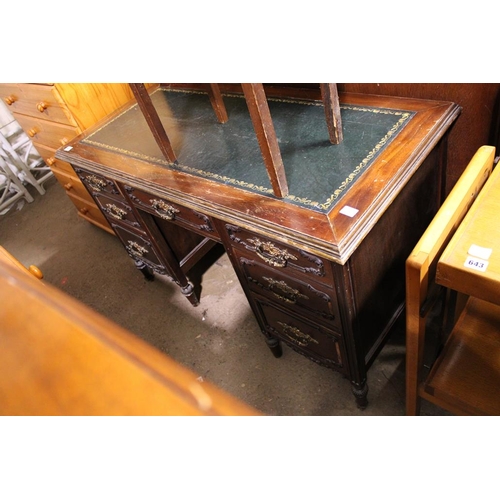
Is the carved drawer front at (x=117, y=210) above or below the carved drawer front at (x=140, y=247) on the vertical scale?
above

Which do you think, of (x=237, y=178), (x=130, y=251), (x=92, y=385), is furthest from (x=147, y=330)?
(x=92, y=385)

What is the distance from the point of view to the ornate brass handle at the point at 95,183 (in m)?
→ 1.52

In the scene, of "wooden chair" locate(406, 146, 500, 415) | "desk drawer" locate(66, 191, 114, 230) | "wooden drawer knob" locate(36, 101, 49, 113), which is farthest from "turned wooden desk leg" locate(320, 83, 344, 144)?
"desk drawer" locate(66, 191, 114, 230)

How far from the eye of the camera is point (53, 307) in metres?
0.32

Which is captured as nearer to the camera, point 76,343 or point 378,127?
point 76,343

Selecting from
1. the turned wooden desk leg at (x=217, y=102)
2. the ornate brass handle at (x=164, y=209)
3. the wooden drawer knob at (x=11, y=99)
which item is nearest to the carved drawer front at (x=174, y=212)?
the ornate brass handle at (x=164, y=209)

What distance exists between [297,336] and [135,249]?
3.12 feet

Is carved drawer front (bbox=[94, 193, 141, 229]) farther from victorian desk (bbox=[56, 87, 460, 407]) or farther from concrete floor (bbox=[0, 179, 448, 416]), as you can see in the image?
concrete floor (bbox=[0, 179, 448, 416])

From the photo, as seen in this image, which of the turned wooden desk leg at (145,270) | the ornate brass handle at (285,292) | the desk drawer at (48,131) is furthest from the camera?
the turned wooden desk leg at (145,270)

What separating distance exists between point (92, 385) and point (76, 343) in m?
0.04

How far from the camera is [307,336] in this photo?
1251 mm

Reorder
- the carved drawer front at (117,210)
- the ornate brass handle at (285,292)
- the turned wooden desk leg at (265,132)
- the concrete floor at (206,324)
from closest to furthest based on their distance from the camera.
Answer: the turned wooden desk leg at (265,132), the ornate brass handle at (285,292), the concrete floor at (206,324), the carved drawer front at (117,210)

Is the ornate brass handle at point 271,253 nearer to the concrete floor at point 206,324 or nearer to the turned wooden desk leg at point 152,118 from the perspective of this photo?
the turned wooden desk leg at point 152,118

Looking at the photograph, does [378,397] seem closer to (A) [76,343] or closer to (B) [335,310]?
(B) [335,310]
